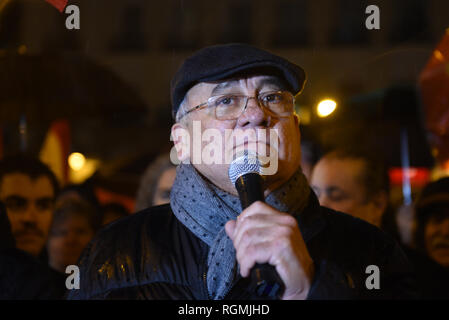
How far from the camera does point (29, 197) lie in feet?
9.80

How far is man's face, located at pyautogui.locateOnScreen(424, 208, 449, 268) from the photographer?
3.34m

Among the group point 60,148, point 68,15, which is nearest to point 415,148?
point 60,148

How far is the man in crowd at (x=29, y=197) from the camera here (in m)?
2.86

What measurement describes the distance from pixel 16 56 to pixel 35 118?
134cm

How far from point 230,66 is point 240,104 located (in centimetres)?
13

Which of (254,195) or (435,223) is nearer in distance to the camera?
(254,195)

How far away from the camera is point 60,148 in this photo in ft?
18.2

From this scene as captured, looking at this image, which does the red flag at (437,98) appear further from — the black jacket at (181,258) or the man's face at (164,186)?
the black jacket at (181,258)

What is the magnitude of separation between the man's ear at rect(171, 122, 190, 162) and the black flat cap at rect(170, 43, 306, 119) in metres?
0.13

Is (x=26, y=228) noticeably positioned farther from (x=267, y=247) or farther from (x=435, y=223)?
(x=435, y=223)

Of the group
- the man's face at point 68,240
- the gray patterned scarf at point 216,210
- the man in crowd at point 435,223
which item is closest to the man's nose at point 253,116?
the gray patterned scarf at point 216,210

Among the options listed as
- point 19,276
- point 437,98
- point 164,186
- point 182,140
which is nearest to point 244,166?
point 182,140

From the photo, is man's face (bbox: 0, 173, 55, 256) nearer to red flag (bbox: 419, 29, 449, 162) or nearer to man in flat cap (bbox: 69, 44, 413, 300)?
man in flat cap (bbox: 69, 44, 413, 300)

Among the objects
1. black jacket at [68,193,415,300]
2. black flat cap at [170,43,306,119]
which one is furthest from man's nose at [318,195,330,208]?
black flat cap at [170,43,306,119]
